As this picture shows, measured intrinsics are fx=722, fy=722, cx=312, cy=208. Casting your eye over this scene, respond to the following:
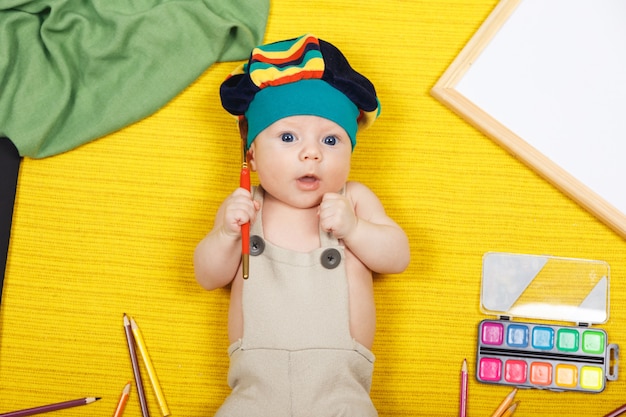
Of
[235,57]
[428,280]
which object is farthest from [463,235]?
[235,57]

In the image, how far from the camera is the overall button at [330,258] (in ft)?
3.81

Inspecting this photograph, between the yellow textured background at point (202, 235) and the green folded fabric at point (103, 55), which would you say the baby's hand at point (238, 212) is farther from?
the green folded fabric at point (103, 55)

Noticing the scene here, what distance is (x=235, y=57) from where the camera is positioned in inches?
57.1

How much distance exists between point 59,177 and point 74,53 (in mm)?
249

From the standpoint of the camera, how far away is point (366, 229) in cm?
118

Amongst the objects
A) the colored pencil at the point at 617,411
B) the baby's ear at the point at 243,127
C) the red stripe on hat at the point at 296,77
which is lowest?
the colored pencil at the point at 617,411

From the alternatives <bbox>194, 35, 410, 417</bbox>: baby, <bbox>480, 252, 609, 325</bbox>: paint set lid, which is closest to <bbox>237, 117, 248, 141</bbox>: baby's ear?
<bbox>194, 35, 410, 417</bbox>: baby

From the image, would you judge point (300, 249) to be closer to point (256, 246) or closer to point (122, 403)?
point (256, 246)

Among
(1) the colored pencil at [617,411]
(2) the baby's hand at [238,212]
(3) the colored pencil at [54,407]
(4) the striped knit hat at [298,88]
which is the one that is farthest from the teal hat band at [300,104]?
(1) the colored pencil at [617,411]

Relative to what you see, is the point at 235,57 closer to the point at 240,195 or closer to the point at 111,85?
the point at 111,85

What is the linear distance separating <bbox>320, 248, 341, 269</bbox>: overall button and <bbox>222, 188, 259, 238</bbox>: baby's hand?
5.2 inches

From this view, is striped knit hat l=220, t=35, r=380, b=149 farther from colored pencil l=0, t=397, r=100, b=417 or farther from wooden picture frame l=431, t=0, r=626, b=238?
colored pencil l=0, t=397, r=100, b=417

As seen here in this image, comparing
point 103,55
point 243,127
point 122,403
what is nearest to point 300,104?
point 243,127

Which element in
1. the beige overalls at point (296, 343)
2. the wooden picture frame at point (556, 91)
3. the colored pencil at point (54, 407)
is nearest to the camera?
the beige overalls at point (296, 343)
